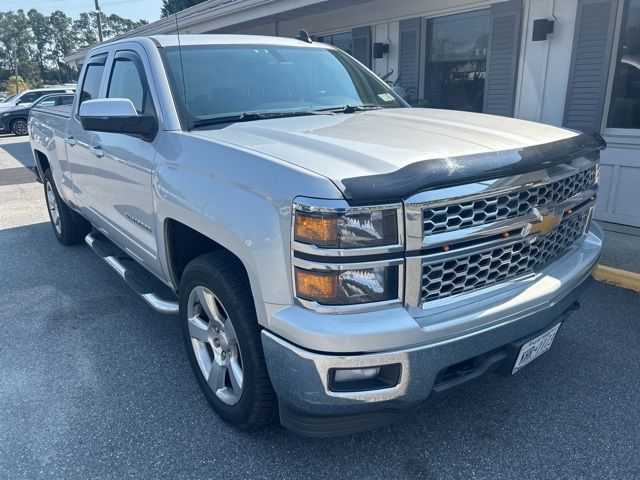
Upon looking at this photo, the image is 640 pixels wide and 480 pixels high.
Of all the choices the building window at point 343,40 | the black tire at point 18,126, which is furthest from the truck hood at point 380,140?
the black tire at point 18,126

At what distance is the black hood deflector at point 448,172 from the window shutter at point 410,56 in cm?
603

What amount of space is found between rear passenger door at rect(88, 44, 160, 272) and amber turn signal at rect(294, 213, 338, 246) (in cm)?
131

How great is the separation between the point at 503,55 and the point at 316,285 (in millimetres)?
5809

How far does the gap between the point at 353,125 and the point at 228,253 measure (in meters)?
0.93

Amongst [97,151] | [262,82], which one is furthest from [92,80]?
[262,82]

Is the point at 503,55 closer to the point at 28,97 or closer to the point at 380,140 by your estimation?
the point at 380,140

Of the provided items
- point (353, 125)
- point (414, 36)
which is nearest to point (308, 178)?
point (353, 125)

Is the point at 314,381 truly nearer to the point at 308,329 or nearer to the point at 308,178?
the point at 308,329

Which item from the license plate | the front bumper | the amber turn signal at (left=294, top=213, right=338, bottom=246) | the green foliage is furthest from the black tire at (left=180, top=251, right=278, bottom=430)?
the green foliage

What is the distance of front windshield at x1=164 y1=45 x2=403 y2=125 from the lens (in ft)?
9.82

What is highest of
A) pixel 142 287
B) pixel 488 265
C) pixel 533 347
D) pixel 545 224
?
pixel 545 224

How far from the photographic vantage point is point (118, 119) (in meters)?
2.76

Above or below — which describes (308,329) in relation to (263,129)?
below

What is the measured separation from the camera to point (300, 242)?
1882 millimetres
